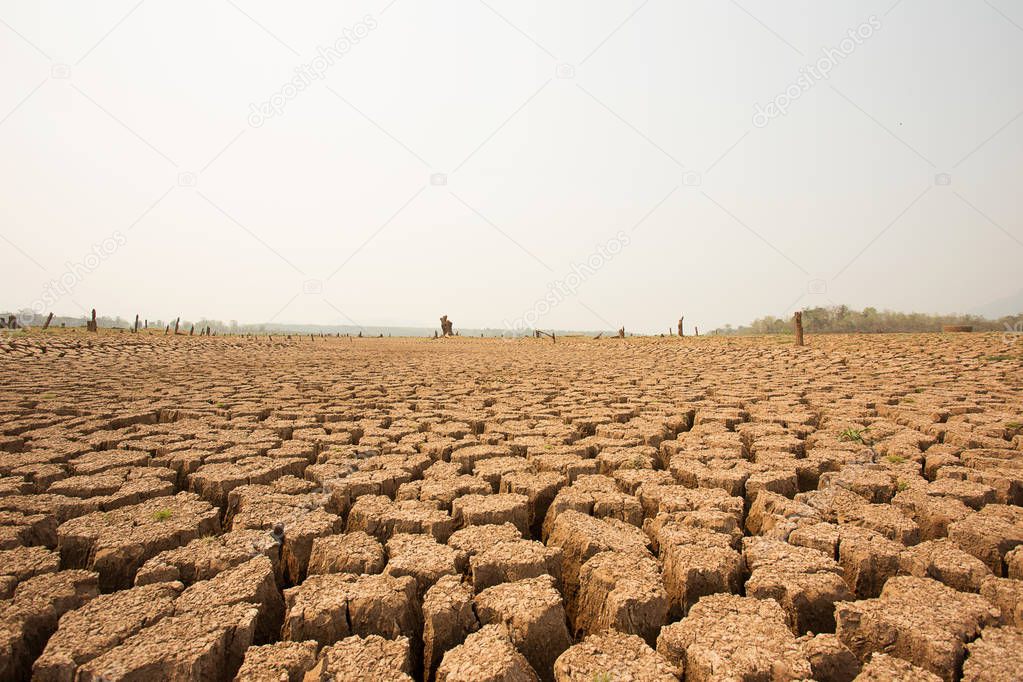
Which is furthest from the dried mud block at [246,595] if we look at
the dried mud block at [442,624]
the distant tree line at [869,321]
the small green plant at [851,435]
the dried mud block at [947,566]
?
the distant tree line at [869,321]

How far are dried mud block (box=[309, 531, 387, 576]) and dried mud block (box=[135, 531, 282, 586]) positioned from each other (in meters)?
0.22

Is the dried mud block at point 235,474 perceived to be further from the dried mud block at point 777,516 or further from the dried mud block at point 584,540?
the dried mud block at point 777,516

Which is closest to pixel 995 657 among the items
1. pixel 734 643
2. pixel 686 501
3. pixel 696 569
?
pixel 734 643

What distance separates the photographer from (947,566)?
2.21 metres

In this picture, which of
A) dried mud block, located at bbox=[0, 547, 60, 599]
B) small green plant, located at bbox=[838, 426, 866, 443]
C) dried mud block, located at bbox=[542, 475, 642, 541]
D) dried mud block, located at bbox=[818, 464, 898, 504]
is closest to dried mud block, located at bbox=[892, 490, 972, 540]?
dried mud block, located at bbox=[818, 464, 898, 504]

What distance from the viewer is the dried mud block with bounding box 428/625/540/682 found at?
1627 millimetres

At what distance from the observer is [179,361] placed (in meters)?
12.5

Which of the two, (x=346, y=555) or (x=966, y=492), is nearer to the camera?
(x=346, y=555)

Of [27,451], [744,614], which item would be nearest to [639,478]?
[744,614]

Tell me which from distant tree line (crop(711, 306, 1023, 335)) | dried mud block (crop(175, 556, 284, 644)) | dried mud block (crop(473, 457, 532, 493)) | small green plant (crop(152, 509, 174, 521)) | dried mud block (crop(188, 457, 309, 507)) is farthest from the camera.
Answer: distant tree line (crop(711, 306, 1023, 335))

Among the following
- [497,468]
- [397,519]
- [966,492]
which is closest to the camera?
[397,519]

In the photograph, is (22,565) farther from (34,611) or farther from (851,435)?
(851,435)

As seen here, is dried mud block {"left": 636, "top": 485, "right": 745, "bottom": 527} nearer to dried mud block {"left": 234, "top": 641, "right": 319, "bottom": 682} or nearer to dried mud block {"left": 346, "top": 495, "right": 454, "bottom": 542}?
dried mud block {"left": 346, "top": 495, "right": 454, "bottom": 542}

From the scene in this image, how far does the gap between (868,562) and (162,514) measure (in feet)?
11.8
